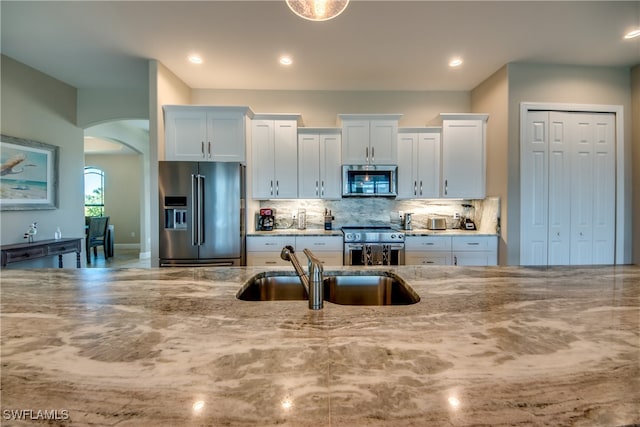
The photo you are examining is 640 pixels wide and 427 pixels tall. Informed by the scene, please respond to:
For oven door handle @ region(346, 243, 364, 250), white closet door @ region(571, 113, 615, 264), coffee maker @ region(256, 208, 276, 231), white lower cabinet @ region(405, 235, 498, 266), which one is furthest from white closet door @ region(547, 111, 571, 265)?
coffee maker @ region(256, 208, 276, 231)

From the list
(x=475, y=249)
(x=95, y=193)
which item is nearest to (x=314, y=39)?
(x=475, y=249)

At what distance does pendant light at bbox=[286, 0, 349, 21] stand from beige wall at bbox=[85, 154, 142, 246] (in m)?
8.97

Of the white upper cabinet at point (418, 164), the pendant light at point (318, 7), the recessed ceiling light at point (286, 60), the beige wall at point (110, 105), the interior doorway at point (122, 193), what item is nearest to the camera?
the pendant light at point (318, 7)

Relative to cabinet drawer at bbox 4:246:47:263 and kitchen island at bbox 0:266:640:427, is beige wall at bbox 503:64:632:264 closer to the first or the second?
kitchen island at bbox 0:266:640:427

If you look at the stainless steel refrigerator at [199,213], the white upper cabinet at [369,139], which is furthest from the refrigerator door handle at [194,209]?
the white upper cabinet at [369,139]

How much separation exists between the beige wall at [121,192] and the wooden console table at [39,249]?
17.7ft

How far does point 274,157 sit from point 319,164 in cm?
59

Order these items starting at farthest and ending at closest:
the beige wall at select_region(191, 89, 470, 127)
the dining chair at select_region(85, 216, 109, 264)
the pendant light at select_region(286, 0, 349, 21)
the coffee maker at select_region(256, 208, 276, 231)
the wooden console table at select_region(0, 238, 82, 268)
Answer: the dining chair at select_region(85, 216, 109, 264)
the beige wall at select_region(191, 89, 470, 127)
the coffee maker at select_region(256, 208, 276, 231)
the wooden console table at select_region(0, 238, 82, 268)
the pendant light at select_region(286, 0, 349, 21)

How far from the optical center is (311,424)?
52cm

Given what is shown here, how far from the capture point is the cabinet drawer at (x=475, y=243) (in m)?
3.57

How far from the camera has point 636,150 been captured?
11.3 ft

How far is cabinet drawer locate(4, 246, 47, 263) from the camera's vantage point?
3.14 m

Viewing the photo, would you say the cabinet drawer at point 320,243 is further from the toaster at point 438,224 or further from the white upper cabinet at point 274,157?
the toaster at point 438,224

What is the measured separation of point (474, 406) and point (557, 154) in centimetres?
392
